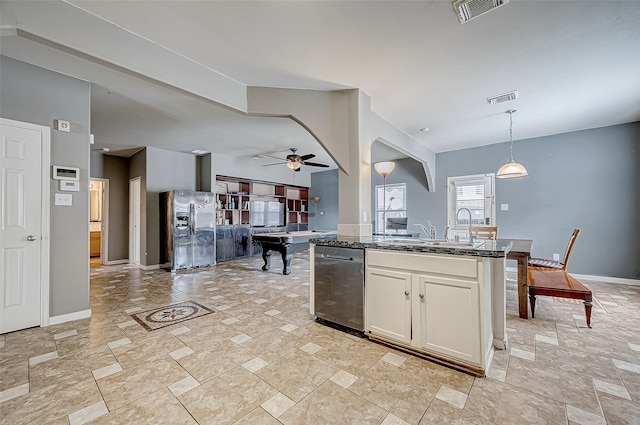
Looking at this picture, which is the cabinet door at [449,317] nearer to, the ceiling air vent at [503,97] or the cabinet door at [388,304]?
the cabinet door at [388,304]

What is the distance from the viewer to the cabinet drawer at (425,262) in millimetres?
1975

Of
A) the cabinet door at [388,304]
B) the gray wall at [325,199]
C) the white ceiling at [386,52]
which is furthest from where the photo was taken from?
the gray wall at [325,199]

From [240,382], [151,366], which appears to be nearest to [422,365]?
[240,382]

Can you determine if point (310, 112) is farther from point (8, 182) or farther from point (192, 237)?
point (192, 237)

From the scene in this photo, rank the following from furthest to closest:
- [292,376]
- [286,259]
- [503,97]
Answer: [286,259] → [503,97] → [292,376]

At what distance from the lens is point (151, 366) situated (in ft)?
6.82

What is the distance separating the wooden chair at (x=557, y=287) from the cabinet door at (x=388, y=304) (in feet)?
5.48

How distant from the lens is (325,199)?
937 cm

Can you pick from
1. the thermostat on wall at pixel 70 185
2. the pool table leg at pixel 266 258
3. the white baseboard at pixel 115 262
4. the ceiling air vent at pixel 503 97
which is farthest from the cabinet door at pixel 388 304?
the white baseboard at pixel 115 262

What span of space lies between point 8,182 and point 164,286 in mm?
2432

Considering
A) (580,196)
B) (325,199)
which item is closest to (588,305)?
(580,196)

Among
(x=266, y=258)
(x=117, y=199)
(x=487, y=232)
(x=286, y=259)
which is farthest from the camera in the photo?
(x=117, y=199)

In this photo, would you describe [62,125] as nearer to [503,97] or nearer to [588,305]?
[503,97]

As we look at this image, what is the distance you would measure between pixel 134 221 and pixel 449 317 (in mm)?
7111
